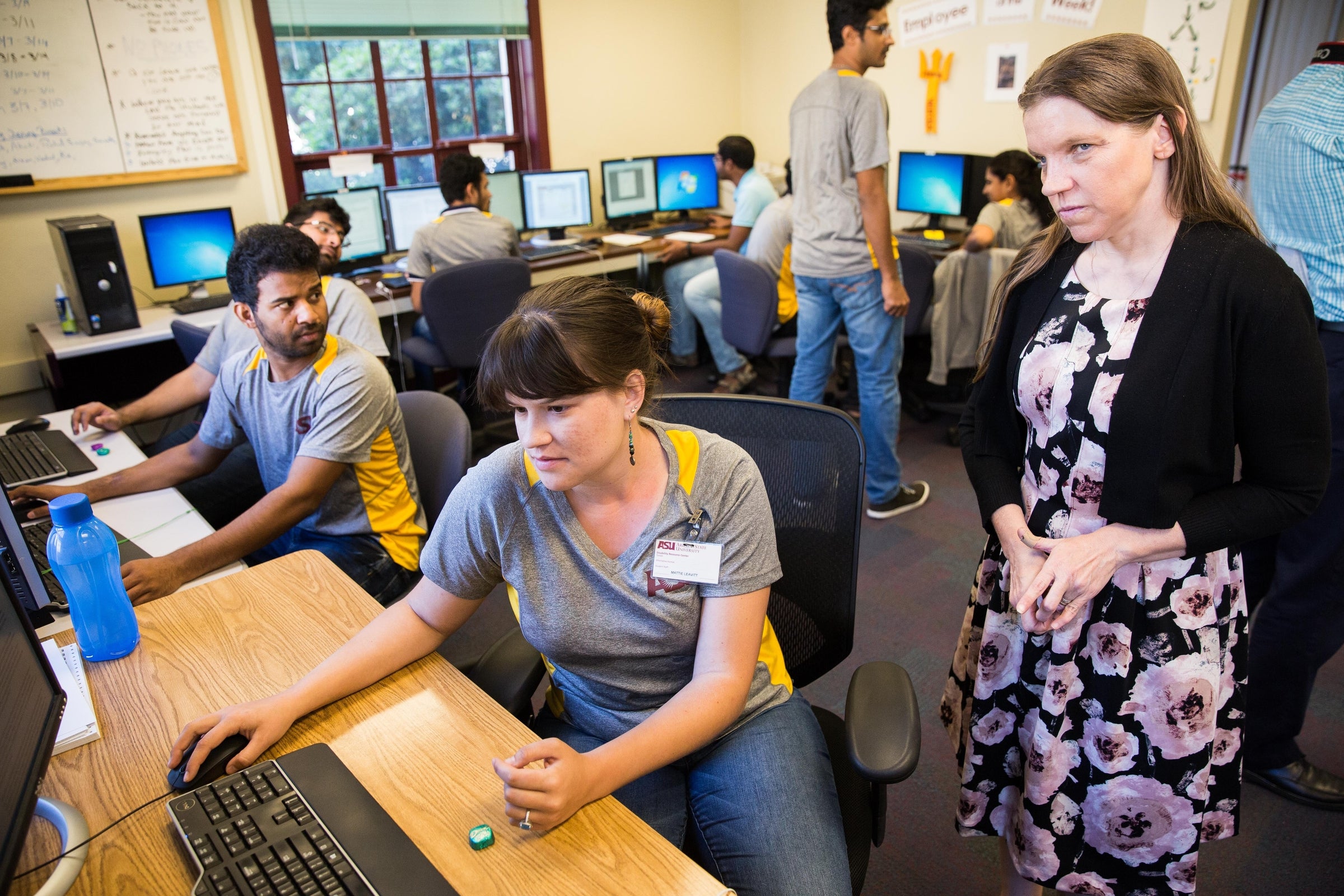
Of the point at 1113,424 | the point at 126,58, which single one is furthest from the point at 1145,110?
the point at 126,58

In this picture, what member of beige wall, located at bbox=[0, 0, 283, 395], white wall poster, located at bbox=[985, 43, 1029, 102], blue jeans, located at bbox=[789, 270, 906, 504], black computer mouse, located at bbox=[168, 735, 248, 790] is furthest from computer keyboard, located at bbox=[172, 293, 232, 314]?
white wall poster, located at bbox=[985, 43, 1029, 102]

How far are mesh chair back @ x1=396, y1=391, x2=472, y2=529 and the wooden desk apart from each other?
403mm

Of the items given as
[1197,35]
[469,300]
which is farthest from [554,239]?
[1197,35]

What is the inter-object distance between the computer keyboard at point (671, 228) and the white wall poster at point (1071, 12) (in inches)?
79.9

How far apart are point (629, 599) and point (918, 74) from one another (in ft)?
14.1

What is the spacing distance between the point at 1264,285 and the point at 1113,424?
0.74ft

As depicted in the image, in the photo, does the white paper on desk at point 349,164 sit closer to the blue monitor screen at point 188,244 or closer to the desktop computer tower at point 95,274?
the blue monitor screen at point 188,244

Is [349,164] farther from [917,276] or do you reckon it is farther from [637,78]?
[917,276]

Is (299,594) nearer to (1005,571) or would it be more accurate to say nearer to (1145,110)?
(1005,571)

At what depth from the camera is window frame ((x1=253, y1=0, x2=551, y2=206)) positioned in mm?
3949

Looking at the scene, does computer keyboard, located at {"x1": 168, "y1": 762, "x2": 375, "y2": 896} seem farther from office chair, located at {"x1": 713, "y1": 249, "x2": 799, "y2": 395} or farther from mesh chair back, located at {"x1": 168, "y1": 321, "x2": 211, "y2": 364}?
office chair, located at {"x1": 713, "y1": 249, "x2": 799, "y2": 395}

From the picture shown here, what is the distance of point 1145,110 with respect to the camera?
3.36ft

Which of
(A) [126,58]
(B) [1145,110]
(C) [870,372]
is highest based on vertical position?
(A) [126,58]

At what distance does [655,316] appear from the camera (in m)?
1.21
